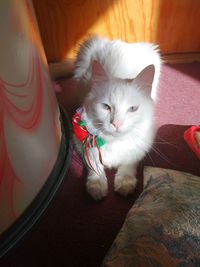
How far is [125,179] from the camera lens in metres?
1.01

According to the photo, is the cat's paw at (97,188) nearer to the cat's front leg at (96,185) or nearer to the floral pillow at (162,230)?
the cat's front leg at (96,185)

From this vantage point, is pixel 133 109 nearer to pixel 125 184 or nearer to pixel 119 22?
pixel 125 184

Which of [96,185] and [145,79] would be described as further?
[96,185]

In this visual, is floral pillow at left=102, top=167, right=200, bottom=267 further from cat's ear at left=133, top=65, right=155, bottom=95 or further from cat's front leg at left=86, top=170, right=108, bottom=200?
cat's ear at left=133, top=65, right=155, bottom=95

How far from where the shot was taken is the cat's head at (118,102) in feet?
2.69

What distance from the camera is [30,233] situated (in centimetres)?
93

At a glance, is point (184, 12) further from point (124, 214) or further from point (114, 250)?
point (114, 250)

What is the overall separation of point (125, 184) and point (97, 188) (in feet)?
0.33

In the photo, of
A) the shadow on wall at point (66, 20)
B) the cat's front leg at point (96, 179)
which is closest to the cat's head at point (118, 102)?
the cat's front leg at point (96, 179)

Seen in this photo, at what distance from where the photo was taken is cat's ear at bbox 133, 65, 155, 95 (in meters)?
0.82

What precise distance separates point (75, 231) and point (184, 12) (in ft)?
3.90

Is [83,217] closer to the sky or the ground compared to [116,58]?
closer to the ground

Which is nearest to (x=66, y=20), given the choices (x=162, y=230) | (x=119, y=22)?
(x=119, y=22)

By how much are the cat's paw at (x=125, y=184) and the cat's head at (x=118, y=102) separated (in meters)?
0.21
